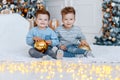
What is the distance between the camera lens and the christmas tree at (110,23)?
5484 millimetres

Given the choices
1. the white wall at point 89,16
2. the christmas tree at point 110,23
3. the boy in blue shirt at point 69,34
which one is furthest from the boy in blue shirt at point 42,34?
the white wall at point 89,16

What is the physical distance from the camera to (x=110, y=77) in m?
2.25

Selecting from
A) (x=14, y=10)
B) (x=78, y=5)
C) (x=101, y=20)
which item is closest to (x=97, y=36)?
(x=101, y=20)

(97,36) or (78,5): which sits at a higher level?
(78,5)

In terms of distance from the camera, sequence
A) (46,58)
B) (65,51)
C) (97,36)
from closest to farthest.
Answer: (46,58), (65,51), (97,36)

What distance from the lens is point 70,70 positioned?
2285 mm

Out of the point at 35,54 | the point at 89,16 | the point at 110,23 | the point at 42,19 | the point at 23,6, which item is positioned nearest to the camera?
the point at 35,54

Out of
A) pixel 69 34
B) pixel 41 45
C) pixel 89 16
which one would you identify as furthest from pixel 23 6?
pixel 41 45

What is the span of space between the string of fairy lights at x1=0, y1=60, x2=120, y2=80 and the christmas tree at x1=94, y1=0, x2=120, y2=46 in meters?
3.22

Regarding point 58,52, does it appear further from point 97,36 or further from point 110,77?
point 97,36

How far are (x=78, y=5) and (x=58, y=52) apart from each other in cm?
365

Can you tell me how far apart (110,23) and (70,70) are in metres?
3.44

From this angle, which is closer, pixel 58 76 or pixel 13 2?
pixel 58 76

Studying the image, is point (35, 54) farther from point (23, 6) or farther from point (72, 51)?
point (23, 6)
